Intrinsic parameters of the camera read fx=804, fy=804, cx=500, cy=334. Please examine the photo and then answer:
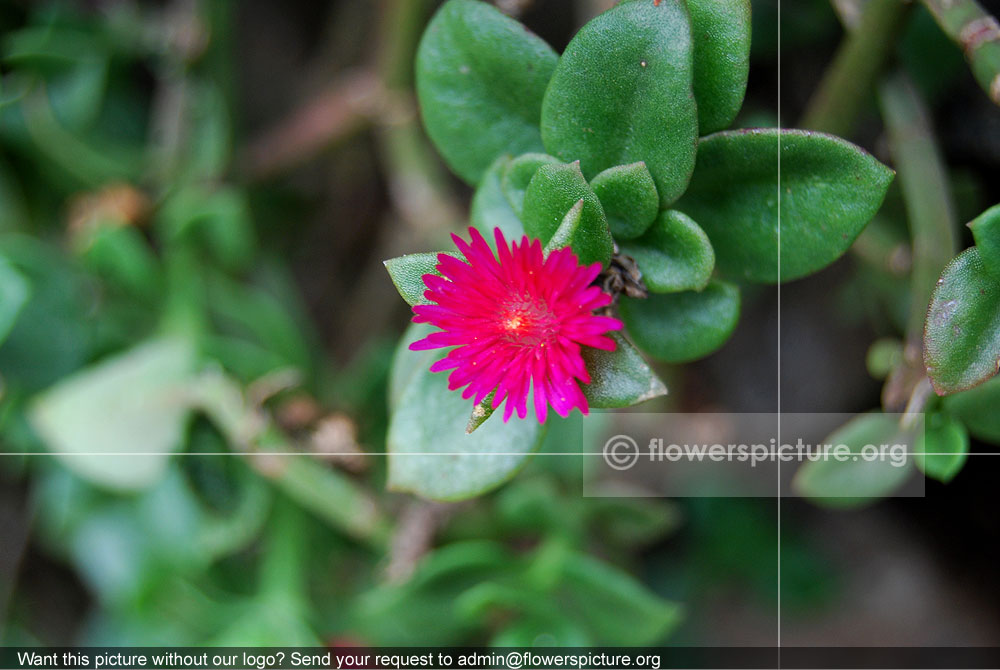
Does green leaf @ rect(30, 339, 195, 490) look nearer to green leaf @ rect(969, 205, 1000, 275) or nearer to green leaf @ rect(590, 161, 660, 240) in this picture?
green leaf @ rect(590, 161, 660, 240)

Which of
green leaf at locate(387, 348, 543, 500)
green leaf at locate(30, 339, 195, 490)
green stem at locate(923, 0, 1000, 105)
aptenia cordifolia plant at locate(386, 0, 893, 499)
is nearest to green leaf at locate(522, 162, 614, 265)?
aptenia cordifolia plant at locate(386, 0, 893, 499)

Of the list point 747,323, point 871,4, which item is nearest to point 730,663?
point 747,323

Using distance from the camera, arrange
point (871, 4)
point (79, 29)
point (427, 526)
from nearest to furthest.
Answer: point (871, 4) → point (427, 526) → point (79, 29)

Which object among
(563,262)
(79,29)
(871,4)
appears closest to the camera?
(563,262)

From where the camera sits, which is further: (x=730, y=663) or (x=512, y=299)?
(x=730, y=663)

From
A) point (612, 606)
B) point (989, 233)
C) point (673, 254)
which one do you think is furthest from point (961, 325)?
point (612, 606)

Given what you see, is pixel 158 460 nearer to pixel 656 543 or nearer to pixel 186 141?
pixel 186 141

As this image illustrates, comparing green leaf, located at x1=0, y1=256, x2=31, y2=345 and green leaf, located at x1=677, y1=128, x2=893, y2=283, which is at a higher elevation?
green leaf, located at x1=677, y1=128, x2=893, y2=283
